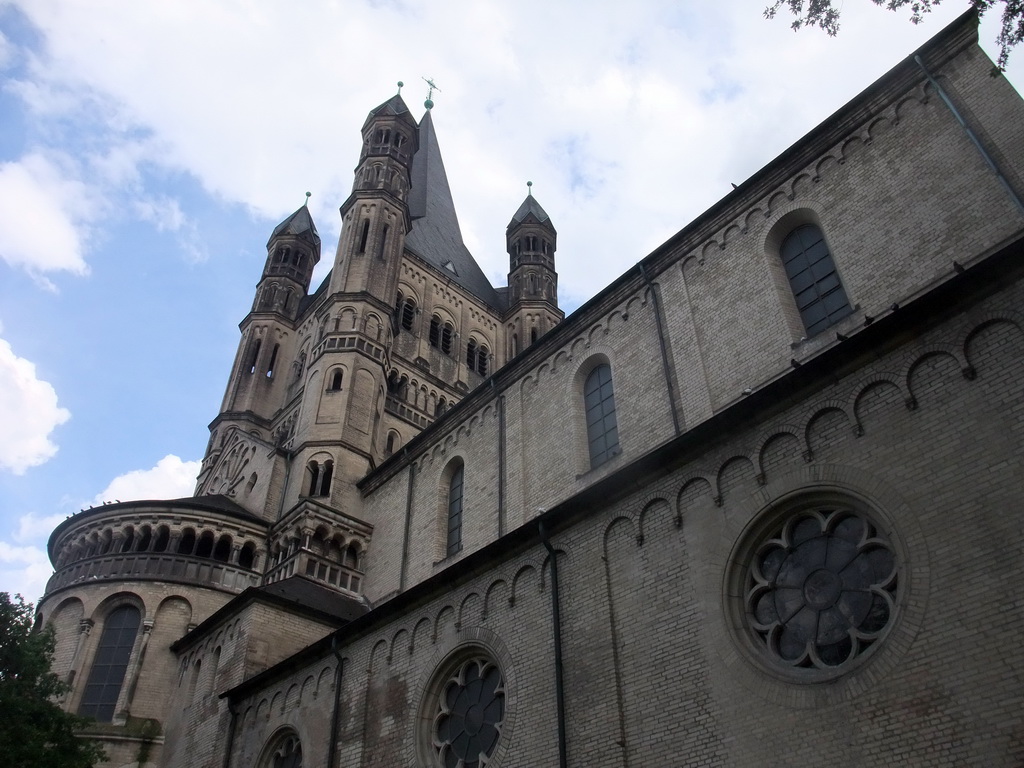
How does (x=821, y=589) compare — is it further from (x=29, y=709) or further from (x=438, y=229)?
(x=438, y=229)

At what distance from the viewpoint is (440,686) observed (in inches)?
502

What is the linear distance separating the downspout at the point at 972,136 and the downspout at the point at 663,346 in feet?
18.8

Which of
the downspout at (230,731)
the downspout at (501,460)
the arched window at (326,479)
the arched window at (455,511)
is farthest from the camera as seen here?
the arched window at (326,479)

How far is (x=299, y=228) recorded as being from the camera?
3934cm

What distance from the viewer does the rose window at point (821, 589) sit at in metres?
8.12

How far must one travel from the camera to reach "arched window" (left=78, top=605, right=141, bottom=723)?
19.9 meters

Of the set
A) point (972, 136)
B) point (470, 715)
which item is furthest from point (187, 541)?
point (972, 136)

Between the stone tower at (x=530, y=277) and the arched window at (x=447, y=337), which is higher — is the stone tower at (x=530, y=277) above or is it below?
above

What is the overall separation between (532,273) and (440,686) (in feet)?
92.6

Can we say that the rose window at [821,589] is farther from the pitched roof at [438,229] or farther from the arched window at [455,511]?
the pitched roof at [438,229]

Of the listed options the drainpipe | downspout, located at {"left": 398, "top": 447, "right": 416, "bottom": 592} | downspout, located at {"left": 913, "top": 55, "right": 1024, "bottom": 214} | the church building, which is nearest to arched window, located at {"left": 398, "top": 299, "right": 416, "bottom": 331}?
the church building

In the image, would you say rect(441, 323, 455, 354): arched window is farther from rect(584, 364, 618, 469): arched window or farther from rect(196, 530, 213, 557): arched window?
rect(584, 364, 618, 469): arched window

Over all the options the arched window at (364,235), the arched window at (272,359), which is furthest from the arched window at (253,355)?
the arched window at (364,235)

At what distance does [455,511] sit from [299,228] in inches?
950
